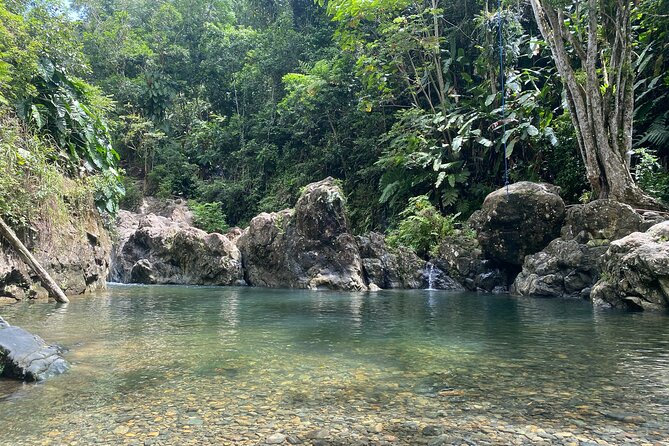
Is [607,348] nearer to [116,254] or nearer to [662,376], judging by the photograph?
[662,376]

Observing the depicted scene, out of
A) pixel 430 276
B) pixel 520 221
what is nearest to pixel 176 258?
pixel 430 276

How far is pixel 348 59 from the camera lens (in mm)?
21766

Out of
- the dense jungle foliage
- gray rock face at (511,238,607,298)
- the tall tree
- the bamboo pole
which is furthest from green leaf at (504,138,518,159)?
the bamboo pole

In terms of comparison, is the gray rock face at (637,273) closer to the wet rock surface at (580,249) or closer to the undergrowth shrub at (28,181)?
the wet rock surface at (580,249)

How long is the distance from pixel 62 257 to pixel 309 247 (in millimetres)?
7481

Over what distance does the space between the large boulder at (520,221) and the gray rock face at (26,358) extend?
11.5 metres

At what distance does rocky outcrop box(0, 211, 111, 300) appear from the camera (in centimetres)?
1007

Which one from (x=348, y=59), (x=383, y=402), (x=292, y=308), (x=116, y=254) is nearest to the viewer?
(x=383, y=402)

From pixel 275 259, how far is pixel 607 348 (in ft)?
41.6

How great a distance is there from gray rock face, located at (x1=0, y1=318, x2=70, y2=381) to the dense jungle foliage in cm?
617

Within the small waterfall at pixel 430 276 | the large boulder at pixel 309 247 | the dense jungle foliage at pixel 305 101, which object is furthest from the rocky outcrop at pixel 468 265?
the large boulder at pixel 309 247

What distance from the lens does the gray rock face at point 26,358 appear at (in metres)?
4.18

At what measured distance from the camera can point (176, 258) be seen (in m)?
18.3

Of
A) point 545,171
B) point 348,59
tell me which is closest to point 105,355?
point 545,171
